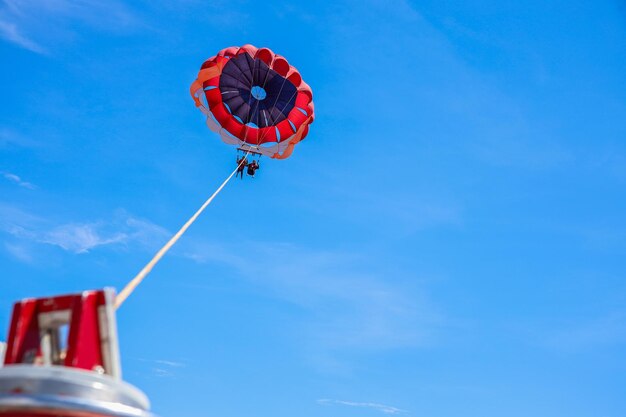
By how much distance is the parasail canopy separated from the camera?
21.8 meters

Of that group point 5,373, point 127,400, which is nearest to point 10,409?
point 5,373

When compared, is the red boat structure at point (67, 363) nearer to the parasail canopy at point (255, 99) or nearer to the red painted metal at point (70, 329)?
the red painted metal at point (70, 329)

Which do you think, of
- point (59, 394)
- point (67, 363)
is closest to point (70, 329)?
point (67, 363)

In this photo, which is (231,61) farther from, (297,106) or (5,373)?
(5,373)

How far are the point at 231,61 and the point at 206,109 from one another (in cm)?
211

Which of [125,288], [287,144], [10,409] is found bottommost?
[10,409]

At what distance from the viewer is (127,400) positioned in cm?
350

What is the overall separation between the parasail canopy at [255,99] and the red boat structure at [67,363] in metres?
18.5

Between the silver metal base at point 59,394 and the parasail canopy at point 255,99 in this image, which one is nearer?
the silver metal base at point 59,394

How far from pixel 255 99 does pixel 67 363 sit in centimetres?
2019

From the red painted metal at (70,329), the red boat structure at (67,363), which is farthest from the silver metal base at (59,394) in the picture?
the red painted metal at (70,329)

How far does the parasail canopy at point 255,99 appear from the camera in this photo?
71.7 ft

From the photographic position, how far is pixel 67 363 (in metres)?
3.77

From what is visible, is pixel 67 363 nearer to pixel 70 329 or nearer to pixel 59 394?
pixel 70 329
